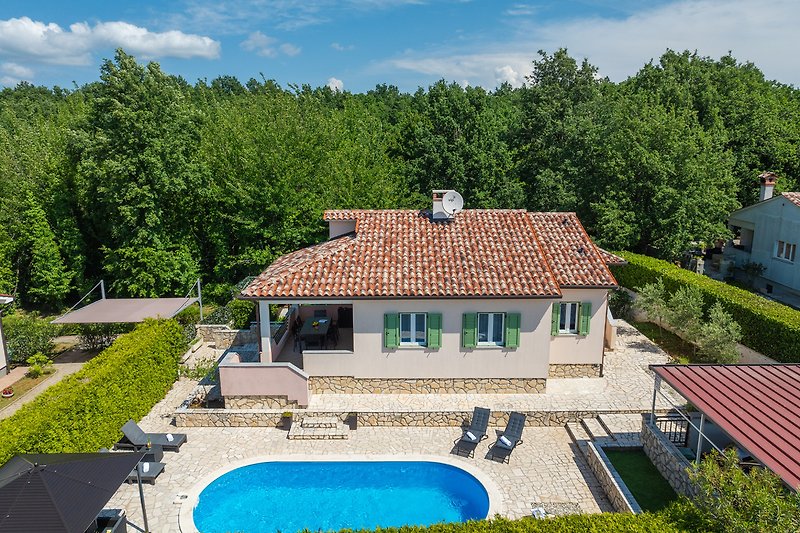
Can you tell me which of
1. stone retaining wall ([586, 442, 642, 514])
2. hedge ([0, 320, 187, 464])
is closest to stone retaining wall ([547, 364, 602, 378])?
stone retaining wall ([586, 442, 642, 514])

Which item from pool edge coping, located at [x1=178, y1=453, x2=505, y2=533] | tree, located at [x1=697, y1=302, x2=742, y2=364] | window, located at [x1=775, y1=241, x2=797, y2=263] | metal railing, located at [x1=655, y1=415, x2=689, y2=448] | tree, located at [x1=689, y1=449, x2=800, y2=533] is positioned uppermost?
window, located at [x1=775, y1=241, x2=797, y2=263]

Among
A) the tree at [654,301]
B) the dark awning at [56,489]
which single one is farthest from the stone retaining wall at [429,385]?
the dark awning at [56,489]

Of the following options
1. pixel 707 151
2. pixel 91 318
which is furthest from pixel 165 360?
pixel 707 151

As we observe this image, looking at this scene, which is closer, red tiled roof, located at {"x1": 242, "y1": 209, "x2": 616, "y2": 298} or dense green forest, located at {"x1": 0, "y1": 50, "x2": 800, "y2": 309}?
red tiled roof, located at {"x1": 242, "y1": 209, "x2": 616, "y2": 298}

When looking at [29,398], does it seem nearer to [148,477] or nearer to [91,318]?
[91,318]

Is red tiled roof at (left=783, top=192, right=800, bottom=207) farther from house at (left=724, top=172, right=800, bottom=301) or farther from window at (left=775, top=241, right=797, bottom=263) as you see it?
window at (left=775, top=241, right=797, bottom=263)

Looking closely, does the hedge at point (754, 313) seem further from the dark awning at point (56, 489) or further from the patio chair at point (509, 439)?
the dark awning at point (56, 489)

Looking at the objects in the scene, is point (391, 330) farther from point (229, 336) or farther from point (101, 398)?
point (229, 336)
